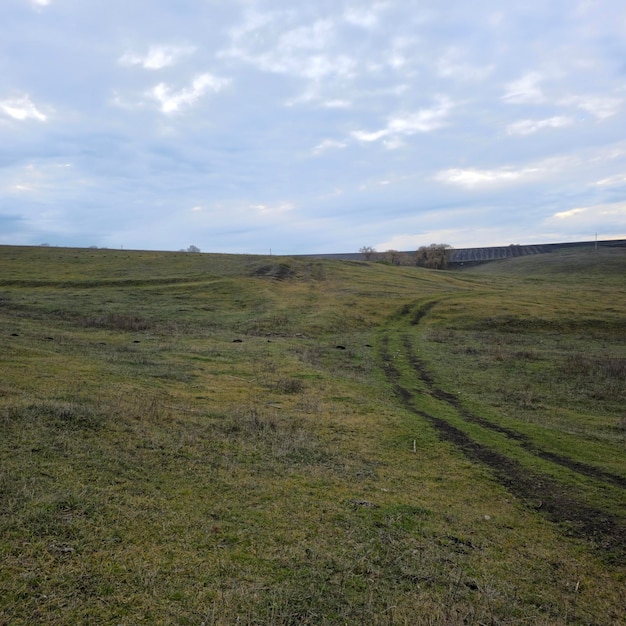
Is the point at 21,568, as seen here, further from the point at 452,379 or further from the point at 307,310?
the point at 307,310

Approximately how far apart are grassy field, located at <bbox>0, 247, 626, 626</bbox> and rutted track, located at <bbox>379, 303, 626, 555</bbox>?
0.07 meters

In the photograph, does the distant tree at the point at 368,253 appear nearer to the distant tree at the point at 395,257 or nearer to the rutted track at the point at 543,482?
the distant tree at the point at 395,257

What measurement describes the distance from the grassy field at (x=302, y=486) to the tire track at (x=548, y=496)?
0.07m

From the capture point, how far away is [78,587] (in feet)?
21.2

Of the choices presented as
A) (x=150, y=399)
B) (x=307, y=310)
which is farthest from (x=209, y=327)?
(x=150, y=399)

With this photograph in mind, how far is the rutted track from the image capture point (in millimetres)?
10242

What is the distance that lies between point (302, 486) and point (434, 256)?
5343 inches

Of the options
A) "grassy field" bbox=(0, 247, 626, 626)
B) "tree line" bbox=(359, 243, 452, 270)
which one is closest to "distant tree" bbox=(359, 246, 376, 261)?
"tree line" bbox=(359, 243, 452, 270)

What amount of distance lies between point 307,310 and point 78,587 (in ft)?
155

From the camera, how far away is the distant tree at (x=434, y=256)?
13912cm

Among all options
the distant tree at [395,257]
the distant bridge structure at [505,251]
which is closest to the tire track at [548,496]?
the distant tree at [395,257]

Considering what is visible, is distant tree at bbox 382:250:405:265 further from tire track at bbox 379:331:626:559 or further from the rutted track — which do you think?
tire track at bbox 379:331:626:559

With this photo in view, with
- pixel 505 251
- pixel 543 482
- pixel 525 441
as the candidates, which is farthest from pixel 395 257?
pixel 543 482

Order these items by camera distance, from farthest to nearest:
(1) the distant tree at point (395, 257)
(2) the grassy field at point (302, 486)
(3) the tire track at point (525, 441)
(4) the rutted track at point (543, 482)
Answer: (1) the distant tree at point (395, 257) < (3) the tire track at point (525, 441) < (4) the rutted track at point (543, 482) < (2) the grassy field at point (302, 486)
